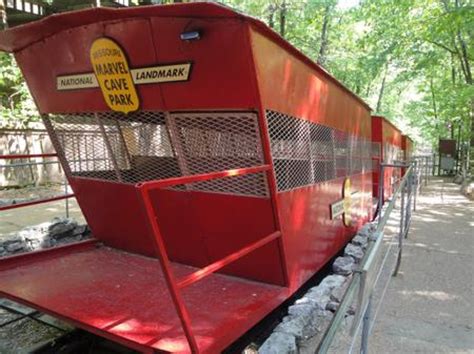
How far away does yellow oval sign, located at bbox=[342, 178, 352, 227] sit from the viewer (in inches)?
229

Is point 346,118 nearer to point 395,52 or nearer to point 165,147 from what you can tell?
point 165,147

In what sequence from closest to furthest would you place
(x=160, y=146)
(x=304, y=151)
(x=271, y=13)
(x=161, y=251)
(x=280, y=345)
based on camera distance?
(x=161, y=251)
(x=280, y=345)
(x=160, y=146)
(x=304, y=151)
(x=271, y=13)

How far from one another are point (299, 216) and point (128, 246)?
1.94 meters

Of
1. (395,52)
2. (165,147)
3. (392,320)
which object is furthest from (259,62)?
(395,52)

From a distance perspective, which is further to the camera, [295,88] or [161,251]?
[295,88]

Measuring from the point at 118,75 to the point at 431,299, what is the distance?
366 centimetres

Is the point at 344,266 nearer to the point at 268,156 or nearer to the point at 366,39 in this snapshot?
the point at 268,156

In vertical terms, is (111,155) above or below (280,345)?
above

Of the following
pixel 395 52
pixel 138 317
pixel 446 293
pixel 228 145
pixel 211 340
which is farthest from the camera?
pixel 395 52

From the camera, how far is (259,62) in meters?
2.93

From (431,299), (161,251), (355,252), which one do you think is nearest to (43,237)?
(355,252)

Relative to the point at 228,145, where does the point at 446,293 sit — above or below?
below

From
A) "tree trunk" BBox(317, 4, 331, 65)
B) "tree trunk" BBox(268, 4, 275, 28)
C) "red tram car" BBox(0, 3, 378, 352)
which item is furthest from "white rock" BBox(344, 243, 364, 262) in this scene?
"tree trunk" BBox(317, 4, 331, 65)

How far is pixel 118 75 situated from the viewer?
3461 millimetres
